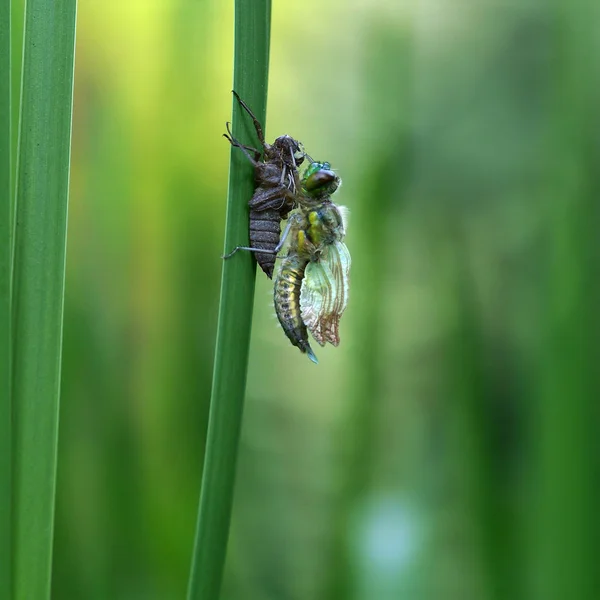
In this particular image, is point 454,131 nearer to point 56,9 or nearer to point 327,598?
point 327,598

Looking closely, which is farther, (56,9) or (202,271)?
(202,271)

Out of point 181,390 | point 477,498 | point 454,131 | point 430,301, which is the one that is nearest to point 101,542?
point 181,390

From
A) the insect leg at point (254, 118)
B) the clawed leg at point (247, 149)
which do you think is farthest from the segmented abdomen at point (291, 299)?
the insect leg at point (254, 118)

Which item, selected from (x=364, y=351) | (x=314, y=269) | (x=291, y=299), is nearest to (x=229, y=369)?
(x=291, y=299)

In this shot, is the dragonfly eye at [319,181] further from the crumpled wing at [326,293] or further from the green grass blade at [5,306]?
the green grass blade at [5,306]

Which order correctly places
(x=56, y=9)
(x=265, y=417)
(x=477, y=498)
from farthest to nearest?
(x=265, y=417), (x=477, y=498), (x=56, y=9)

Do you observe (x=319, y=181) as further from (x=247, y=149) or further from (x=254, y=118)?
(x=254, y=118)
